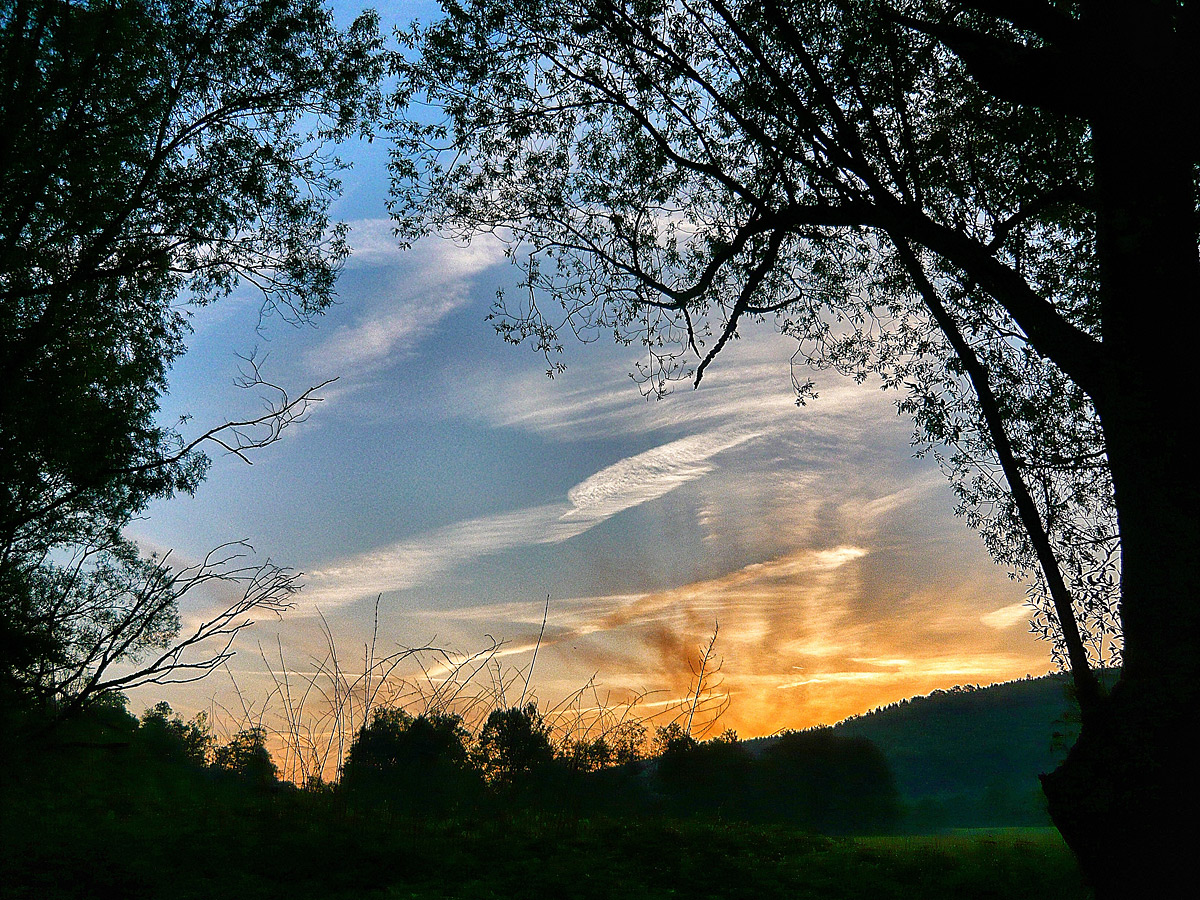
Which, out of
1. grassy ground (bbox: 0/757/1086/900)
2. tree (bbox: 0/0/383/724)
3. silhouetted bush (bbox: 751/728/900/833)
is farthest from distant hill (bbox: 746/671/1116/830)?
tree (bbox: 0/0/383/724)

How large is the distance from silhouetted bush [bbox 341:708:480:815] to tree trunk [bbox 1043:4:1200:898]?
563 centimetres

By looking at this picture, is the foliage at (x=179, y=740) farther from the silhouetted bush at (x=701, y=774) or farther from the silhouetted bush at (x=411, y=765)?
the silhouetted bush at (x=701, y=774)

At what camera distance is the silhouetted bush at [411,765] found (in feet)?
24.6

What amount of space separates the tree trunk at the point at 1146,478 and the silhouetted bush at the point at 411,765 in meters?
5.63

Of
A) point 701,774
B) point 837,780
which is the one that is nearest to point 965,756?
point 837,780

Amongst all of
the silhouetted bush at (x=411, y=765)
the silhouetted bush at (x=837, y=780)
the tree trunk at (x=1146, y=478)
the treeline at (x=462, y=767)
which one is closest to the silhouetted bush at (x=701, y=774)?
the treeline at (x=462, y=767)

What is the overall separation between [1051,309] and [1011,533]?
4.00m

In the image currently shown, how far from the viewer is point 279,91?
1044 cm

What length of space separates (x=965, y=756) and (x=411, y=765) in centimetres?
1843

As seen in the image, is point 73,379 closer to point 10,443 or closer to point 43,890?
point 10,443

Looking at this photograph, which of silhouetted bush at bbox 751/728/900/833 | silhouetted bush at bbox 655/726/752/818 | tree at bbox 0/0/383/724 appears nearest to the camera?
tree at bbox 0/0/383/724

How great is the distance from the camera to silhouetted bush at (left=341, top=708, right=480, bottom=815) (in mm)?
7504

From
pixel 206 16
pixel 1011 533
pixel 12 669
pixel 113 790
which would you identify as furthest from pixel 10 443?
pixel 1011 533

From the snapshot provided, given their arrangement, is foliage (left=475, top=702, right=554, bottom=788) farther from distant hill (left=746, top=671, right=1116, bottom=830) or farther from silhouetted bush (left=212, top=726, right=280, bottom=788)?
distant hill (left=746, top=671, right=1116, bottom=830)
